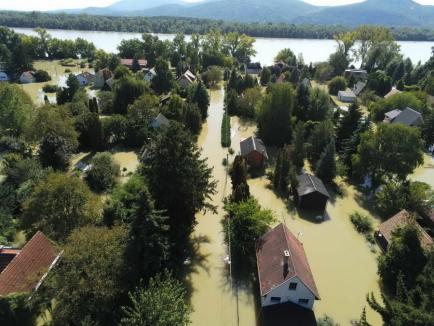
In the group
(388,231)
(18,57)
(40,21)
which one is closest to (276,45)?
(18,57)

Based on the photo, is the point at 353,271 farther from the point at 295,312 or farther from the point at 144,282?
the point at 144,282

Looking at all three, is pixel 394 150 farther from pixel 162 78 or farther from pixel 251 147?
pixel 162 78

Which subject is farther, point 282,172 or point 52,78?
point 52,78

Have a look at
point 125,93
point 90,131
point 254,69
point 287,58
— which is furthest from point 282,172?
point 287,58

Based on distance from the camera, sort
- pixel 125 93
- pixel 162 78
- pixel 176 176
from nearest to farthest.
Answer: pixel 176 176
pixel 125 93
pixel 162 78

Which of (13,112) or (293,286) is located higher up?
(13,112)

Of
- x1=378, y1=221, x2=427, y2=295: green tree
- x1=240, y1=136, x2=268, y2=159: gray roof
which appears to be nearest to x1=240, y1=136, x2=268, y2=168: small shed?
x1=240, y1=136, x2=268, y2=159: gray roof

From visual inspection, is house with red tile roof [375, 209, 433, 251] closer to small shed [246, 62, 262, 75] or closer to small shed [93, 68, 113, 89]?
small shed [93, 68, 113, 89]

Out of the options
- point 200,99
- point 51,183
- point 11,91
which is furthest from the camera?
point 200,99

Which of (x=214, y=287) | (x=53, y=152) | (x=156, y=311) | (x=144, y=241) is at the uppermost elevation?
(x=144, y=241)
